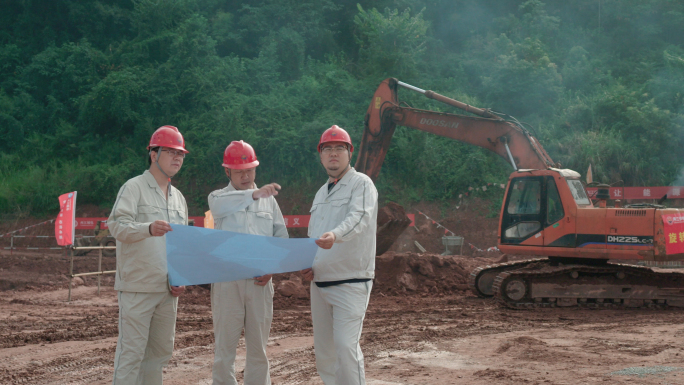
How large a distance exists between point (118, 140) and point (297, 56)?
925 centimetres

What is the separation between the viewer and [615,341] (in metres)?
7.24

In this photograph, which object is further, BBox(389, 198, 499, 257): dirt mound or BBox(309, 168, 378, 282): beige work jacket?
BBox(389, 198, 499, 257): dirt mound

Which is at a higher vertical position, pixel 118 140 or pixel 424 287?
pixel 118 140

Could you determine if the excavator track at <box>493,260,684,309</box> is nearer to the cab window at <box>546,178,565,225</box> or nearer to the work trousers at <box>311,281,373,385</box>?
the cab window at <box>546,178,565,225</box>

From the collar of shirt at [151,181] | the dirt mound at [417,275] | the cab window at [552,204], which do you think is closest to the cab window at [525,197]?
the cab window at [552,204]

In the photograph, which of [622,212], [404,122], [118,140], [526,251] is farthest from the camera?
[118,140]

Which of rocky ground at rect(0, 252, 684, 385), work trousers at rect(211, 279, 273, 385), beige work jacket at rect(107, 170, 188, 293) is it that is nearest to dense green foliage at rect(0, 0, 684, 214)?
rocky ground at rect(0, 252, 684, 385)

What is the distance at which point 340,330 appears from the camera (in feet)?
12.6

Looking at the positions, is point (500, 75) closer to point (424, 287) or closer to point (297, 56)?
point (297, 56)

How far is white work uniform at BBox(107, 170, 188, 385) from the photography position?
3.90 metres

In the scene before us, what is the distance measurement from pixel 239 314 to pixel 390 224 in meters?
8.03

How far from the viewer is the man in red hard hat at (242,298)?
14.3 ft

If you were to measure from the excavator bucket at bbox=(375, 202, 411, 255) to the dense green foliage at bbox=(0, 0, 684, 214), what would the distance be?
8.88m

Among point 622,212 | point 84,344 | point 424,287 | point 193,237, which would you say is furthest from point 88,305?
point 622,212
